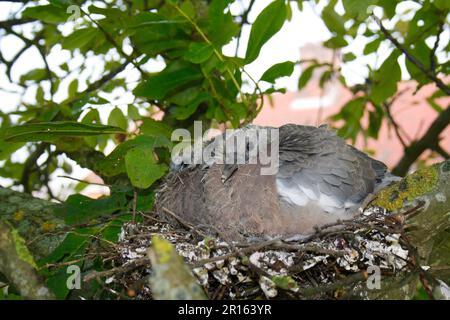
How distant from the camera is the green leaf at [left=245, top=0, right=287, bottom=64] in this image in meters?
1.98

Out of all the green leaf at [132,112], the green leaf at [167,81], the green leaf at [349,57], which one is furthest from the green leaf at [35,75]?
the green leaf at [349,57]

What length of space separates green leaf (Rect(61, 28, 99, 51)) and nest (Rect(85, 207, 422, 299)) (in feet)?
2.90

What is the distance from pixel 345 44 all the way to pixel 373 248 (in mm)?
1190

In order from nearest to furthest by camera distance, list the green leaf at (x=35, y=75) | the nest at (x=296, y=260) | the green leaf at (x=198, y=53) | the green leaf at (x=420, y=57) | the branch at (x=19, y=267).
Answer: the branch at (x=19, y=267)
the nest at (x=296, y=260)
the green leaf at (x=198, y=53)
the green leaf at (x=420, y=57)
the green leaf at (x=35, y=75)

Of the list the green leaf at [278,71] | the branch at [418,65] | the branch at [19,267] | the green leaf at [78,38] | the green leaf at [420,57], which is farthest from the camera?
the green leaf at [420,57]

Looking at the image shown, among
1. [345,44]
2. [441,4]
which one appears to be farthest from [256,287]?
[345,44]

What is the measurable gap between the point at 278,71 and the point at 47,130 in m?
0.88

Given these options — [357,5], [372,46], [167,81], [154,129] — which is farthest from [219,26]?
[372,46]

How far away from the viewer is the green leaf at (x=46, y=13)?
2275 millimetres

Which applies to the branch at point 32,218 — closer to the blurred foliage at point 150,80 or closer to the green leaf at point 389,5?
the blurred foliage at point 150,80

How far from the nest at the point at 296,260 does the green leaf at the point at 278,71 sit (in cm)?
64

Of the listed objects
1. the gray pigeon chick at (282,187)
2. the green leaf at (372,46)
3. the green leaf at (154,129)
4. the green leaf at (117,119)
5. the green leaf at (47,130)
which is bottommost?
→ the gray pigeon chick at (282,187)

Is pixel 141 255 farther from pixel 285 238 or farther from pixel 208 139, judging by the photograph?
pixel 208 139

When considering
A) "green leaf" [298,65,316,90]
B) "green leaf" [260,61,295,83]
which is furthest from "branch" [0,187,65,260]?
"green leaf" [298,65,316,90]
